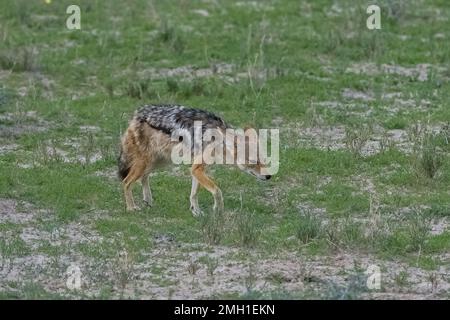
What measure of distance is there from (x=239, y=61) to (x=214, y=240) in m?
6.61

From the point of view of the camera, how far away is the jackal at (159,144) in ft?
40.2

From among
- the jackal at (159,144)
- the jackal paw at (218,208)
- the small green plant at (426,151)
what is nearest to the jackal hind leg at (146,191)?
the jackal at (159,144)

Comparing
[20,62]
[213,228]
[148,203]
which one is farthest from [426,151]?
[20,62]

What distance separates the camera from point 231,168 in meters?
13.6

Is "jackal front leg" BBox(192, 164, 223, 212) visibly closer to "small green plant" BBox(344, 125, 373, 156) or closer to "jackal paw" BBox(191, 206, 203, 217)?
"jackal paw" BBox(191, 206, 203, 217)

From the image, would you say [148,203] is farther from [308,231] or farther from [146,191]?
[308,231]

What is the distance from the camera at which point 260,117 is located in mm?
15359

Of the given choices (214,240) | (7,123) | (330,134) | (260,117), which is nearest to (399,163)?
(330,134)

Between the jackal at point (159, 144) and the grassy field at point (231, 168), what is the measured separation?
0.32 metres

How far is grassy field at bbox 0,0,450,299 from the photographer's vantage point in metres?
10.4

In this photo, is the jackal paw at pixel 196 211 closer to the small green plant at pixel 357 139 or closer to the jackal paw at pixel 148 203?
the jackal paw at pixel 148 203

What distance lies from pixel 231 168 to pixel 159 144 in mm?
1463

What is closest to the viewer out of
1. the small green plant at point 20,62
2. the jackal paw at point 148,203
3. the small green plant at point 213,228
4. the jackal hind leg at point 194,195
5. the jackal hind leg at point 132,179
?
the small green plant at point 213,228

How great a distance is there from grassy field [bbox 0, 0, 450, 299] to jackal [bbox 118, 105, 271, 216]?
320 mm
